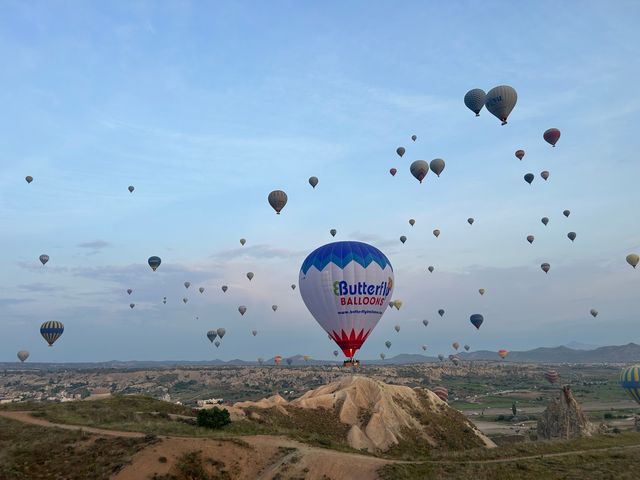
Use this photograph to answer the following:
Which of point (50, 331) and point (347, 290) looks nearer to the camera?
point (347, 290)

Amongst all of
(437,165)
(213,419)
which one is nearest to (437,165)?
(437,165)

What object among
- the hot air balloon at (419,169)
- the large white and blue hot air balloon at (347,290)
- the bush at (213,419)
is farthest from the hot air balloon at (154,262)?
the bush at (213,419)

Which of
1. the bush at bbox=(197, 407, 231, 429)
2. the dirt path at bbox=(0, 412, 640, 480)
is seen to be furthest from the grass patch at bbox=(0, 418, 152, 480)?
the bush at bbox=(197, 407, 231, 429)

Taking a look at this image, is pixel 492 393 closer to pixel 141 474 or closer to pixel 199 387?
pixel 199 387

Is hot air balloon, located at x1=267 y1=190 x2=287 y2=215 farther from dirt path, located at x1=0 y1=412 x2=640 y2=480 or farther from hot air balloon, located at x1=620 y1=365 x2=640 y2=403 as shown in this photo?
hot air balloon, located at x1=620 y1=365 x2=640 y2=403

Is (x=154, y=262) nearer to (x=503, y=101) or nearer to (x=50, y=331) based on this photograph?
(x=50, y=331)

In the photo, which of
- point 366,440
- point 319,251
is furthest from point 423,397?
point 319,251
